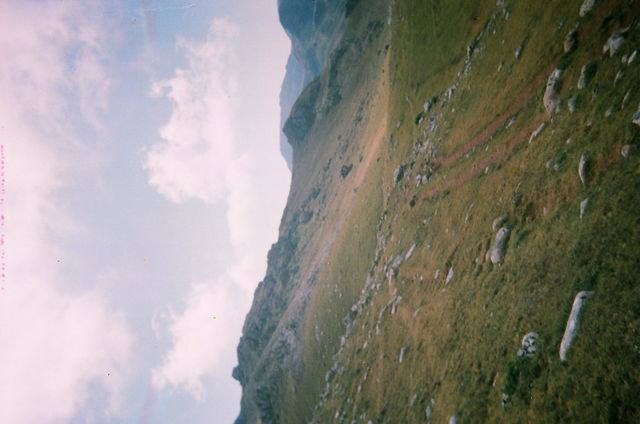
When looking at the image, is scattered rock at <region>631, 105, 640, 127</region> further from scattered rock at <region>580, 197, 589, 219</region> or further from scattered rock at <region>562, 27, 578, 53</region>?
scattered rock at <region>562, 27, 578, 53</region>

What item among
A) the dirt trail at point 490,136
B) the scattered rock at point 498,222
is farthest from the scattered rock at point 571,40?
the scattered rock at point 498,222

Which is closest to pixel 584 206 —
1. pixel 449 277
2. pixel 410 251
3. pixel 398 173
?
pixel 449 277

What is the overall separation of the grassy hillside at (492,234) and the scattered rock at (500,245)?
11.7 inches

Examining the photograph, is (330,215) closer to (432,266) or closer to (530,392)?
(432,266)

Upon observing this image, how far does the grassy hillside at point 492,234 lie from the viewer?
10.9 m

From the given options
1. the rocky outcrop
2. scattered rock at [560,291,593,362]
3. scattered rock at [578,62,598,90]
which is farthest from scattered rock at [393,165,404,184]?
the rocky outcrop

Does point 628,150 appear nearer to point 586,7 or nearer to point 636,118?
point 636,118

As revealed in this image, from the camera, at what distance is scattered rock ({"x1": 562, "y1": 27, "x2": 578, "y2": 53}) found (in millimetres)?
17917

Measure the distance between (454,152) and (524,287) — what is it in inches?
701

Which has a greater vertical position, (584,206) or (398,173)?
(398,173)

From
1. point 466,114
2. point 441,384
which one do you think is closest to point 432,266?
point 441,384

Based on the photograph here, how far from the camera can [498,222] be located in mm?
19125

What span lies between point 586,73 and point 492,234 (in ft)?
29.4

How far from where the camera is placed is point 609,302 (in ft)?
33.6
